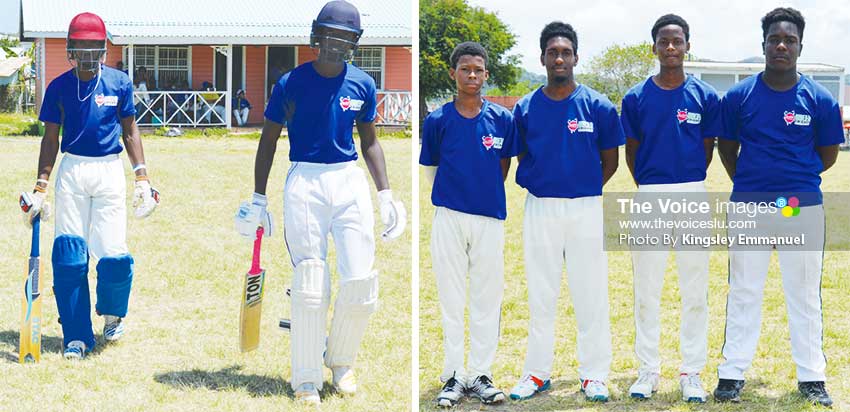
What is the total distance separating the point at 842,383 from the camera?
6.30 m

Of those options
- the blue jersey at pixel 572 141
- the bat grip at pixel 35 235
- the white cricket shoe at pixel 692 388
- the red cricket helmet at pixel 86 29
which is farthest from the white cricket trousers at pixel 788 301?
the bat grip at pixel 35 235

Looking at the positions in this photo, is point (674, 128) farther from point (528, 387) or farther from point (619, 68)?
point (619, 68)

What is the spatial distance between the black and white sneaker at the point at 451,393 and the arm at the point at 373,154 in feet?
3.67

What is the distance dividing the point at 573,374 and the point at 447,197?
59.3 inches

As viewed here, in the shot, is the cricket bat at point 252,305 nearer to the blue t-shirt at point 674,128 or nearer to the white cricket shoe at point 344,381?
the white cricket shoe at point 344,381

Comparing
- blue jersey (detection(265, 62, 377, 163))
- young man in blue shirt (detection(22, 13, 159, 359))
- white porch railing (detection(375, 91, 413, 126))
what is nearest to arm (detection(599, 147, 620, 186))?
blue jersey (detection(265, 62, 377, 163))

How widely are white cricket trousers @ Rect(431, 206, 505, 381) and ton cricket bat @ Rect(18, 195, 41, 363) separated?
2.46 meters

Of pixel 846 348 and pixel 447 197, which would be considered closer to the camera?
pixel 447 197

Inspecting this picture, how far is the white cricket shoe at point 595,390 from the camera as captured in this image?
5.75 m

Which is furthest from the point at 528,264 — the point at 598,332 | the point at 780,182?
the point at 780,182

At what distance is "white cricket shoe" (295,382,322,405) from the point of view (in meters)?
5.59

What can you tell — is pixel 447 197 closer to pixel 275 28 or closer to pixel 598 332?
pixel 598 332

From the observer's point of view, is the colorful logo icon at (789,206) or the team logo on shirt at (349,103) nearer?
the team logo on shirt at (349,103)

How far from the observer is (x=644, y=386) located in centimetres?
584
